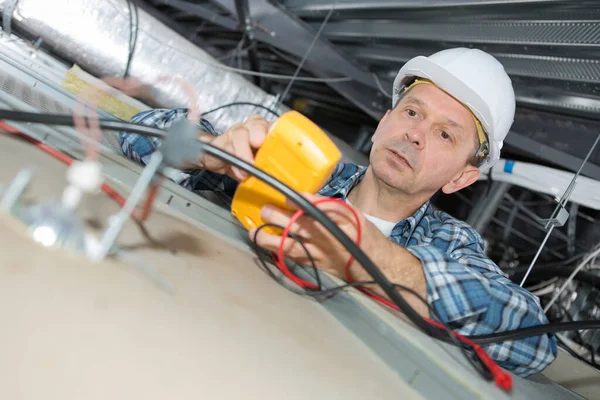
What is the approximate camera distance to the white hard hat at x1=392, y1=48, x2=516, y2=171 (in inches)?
45.3

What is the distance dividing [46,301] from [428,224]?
1076 mm

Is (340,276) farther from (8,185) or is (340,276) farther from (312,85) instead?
(312,85)

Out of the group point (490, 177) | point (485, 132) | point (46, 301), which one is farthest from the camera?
point (490, 177)

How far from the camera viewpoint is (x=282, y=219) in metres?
0.66

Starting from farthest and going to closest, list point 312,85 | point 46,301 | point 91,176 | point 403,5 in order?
point 312,85
point 403,5
point 91,176
point 46,301

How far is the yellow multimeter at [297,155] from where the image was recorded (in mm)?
599

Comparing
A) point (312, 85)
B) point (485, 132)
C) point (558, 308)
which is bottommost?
point (558, 308)

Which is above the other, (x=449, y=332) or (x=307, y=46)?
(x=307, y=46)

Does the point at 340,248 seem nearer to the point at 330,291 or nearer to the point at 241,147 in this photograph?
the point at 330,291

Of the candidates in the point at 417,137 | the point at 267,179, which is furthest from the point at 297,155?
the point at 417,137

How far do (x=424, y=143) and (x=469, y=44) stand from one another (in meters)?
0.64

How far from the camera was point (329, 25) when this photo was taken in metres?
2.04

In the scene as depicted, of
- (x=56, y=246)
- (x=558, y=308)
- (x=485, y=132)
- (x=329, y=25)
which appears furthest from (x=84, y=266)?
(x=558, y=308)

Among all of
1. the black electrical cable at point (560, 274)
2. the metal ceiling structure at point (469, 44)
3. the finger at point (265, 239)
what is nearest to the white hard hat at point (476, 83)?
the metal ceiling structure at point (469, 44)
